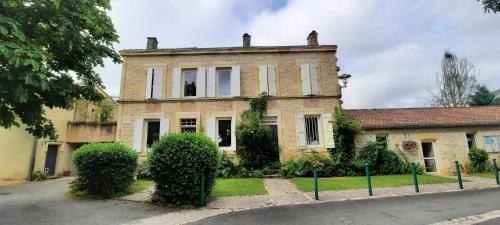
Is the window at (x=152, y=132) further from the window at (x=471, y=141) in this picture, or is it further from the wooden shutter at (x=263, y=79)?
the window at (x=471, y=141)

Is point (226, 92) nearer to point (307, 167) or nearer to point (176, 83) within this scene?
point (176, 83)

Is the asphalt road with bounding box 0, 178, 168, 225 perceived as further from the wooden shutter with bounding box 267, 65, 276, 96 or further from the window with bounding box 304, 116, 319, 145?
the window with bounding box 304, 116, 319, 145

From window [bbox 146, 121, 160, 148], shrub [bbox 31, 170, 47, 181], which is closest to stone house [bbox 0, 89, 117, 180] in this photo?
shrub [bbox 31, 170, 47, 181]

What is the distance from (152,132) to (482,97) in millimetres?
26382

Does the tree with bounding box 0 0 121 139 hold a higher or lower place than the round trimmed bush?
higher

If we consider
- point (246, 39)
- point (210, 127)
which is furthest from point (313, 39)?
point (210, 127)

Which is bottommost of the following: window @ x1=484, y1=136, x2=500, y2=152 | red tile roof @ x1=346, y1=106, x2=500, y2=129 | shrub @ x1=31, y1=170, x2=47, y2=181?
shrub @ x1=31, y1=170, x2=47, y2=181

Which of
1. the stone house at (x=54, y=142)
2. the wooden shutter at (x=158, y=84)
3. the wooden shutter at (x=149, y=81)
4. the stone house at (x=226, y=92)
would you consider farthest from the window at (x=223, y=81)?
the stone house at (x=54, y=142)

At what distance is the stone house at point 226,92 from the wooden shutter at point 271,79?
52mm

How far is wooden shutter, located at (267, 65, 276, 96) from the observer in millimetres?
14970

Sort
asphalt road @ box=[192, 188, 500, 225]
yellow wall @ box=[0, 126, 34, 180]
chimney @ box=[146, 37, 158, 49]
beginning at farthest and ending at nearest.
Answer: chimney @ box=[146, 37, 158, 49], yellow wall @ box=[0, 126, 34, 180], asphalt road @ box=[192, 188, 500, 225]

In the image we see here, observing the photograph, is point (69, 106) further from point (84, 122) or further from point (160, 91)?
point (84, 122)

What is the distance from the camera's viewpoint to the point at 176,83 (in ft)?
49.6

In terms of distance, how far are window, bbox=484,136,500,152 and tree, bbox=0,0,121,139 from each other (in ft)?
58.7
